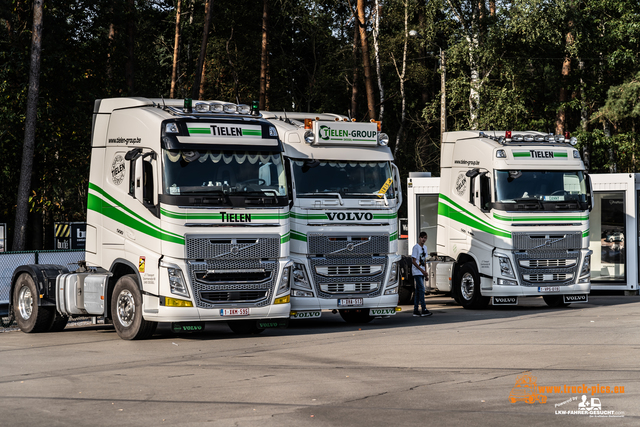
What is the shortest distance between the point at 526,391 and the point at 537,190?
10900 mm

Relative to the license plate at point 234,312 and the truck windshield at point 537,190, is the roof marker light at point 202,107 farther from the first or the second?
the truck windshield at point 537,190

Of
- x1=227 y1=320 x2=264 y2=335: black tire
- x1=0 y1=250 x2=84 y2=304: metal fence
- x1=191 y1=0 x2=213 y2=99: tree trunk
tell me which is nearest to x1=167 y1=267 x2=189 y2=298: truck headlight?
x1=227 y1=320 x2=264 y2=335: black tire

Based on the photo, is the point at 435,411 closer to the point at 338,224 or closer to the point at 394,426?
the point at 394,426

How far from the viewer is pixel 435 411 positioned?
8023 mm

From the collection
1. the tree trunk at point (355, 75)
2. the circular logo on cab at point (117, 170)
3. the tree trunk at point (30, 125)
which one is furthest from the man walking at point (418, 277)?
the tree trunk at point (355, 75)

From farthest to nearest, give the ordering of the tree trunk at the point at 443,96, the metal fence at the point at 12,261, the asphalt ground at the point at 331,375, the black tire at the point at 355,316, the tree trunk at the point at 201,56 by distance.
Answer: the tree trunk at the point at 443,96
the tree trunk at the point at 201,56
the metal fence at the point at 12,261
the black tire at the point at 355,316
the asphalt ground at the point at 331,375

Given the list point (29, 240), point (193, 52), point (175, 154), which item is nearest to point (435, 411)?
point (175, 154)

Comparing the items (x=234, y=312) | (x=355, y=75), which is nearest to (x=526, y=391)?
(x=234, y=312)

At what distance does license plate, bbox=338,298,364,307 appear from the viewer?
15523 millimetres

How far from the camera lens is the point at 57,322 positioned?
53.3ft

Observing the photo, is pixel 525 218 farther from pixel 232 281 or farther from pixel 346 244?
pixel 232 281

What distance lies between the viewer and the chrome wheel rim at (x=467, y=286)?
20.3m

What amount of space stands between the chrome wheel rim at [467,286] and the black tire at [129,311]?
881 centimetres

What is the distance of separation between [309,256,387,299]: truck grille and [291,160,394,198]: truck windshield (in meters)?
1.17
